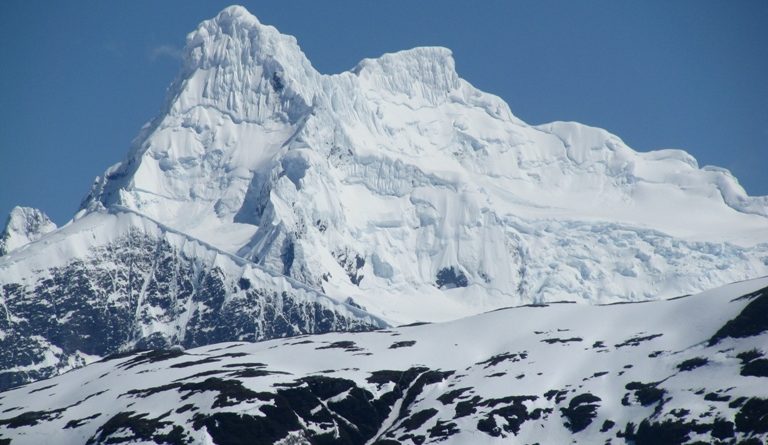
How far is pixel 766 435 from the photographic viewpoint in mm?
198875
